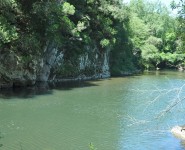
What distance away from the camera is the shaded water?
1805 cm

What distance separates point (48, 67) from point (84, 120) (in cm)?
1803

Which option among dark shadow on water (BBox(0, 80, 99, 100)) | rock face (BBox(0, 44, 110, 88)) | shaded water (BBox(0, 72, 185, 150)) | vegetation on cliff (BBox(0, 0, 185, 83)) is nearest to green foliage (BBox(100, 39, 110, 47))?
vegetation on cliff (BBox(0, 0, 185, 83))

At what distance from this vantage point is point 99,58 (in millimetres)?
52906

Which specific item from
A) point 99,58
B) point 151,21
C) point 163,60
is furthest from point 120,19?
point 151,21

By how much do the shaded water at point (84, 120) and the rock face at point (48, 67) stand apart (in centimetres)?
170

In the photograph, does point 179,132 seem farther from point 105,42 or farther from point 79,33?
point 105,42

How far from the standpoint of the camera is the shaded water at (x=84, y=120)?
59.2 feet

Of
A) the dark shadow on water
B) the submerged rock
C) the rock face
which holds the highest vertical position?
the rock face

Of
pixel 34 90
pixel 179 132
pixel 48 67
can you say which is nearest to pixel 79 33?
pixel 48 67

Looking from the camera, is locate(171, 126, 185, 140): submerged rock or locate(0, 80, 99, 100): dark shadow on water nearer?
locate(171, 126, 185, 140): submerged rock

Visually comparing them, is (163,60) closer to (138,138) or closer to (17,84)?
(17,84)

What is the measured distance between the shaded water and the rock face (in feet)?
5.58

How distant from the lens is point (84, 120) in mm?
23609

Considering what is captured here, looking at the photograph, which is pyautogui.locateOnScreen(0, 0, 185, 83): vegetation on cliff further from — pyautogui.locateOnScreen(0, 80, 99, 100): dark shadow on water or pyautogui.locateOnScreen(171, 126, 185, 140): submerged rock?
pyautogui.locateOnScreen(171, 126, 185, 140): submerged rock
